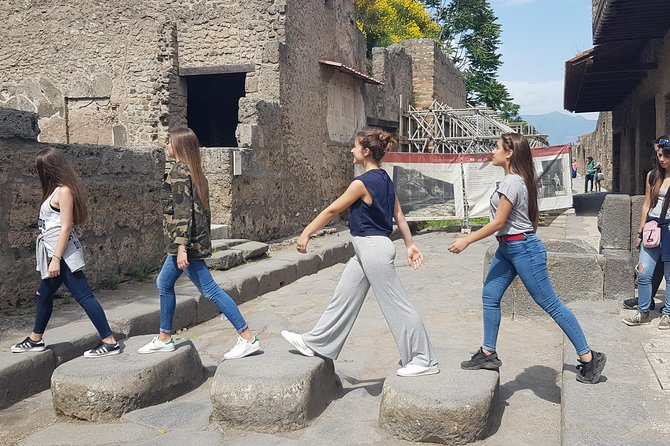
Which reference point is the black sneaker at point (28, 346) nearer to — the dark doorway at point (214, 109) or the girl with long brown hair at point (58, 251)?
the girl with long brown hair at point (58, 251)

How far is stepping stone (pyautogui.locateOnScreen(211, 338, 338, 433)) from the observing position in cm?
368

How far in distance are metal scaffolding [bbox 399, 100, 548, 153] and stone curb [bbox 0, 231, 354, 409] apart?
8488 millimetres

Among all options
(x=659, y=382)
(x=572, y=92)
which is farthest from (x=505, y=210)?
(x=572, y=92)

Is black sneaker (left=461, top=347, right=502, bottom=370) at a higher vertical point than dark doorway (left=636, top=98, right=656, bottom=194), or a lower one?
lower

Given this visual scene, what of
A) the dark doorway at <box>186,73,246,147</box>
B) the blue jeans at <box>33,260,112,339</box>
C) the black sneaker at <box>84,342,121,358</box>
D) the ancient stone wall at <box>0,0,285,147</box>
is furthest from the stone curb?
the dark doorway at <box>186,73,246,147</box>

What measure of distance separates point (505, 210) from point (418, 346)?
939mm

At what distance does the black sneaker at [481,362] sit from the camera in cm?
390

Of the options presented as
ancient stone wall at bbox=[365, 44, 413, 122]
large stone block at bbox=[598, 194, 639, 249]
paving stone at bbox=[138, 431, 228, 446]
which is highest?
ancient stone wall at bbox=[365, 44, 413, 122]

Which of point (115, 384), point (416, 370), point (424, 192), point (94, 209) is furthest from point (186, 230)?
point (424, 192)

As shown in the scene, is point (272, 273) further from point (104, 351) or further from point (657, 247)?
point (657, 247)

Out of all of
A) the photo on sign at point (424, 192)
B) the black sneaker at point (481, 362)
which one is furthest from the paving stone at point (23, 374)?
the photo on sign at point (424, 192)

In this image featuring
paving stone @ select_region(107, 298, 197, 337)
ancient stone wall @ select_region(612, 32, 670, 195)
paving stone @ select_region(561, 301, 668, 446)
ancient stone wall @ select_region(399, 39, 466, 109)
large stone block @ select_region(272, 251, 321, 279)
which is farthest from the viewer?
ancient stone wall @ select_region(399, 39, 466, 109)

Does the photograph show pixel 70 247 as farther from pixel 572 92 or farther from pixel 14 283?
pixel 572 92

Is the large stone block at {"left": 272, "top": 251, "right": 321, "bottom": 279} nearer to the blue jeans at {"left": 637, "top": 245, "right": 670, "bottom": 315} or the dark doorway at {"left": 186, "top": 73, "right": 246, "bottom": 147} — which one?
the blue jeans at {"left": 637, "top": 245, "right": 670, "bottom": 315}
